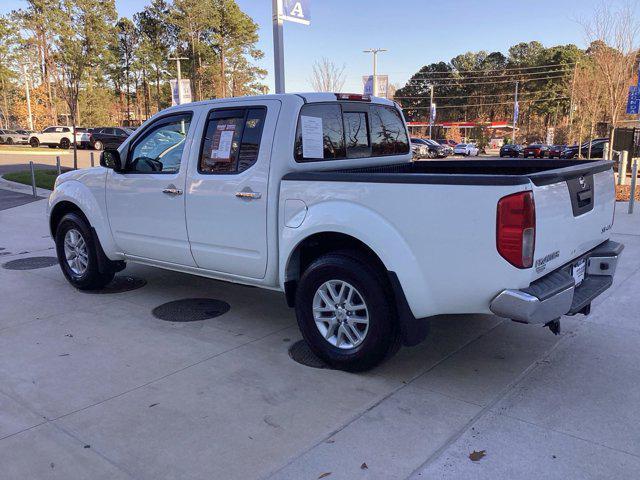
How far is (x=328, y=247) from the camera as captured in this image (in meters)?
4.07

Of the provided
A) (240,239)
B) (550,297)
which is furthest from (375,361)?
(240,239)

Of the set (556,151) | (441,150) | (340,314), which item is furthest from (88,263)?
(441,150)

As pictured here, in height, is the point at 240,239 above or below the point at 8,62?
below

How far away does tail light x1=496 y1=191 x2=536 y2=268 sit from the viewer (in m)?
2.99

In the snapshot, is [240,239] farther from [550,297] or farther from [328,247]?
[550,297]

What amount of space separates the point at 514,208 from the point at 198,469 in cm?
217

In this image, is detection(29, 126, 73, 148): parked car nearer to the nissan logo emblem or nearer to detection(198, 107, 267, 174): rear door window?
detection(198, 107, 267, 174): rear door window

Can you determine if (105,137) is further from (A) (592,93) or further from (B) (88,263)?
(B) (88,263)

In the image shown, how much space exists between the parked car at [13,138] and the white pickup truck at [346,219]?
5039 centimetres

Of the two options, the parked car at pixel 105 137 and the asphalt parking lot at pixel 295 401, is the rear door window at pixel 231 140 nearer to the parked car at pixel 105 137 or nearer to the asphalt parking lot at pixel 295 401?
the asphalt parking lot at pixel 295 401

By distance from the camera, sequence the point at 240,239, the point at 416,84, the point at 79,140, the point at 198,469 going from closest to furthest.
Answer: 1. the point at 198,469
2. the point at 240,239
3. the point at 79,140
4. the point at 416,84

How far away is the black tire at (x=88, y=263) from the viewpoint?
18.8ft

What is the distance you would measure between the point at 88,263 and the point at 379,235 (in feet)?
12.1

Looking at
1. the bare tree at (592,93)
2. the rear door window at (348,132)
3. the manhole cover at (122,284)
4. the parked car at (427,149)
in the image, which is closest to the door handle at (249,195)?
the rear door window at (348,132)
